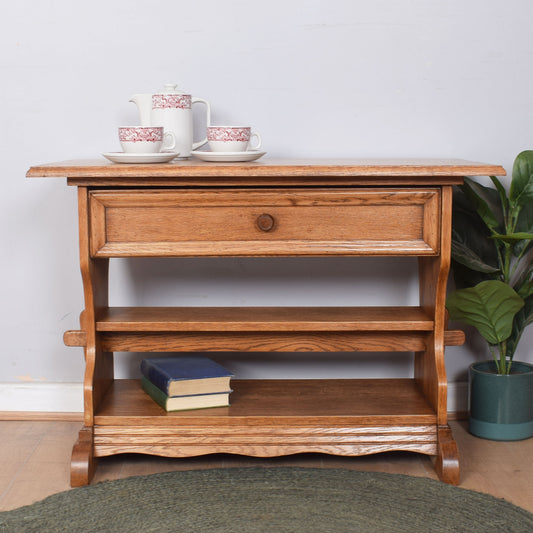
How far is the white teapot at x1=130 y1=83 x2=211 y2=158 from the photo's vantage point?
1.91m

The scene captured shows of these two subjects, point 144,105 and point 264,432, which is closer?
point 264,432

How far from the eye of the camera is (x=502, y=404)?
6.67ft

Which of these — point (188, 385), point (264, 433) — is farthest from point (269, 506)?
point (188, 385)

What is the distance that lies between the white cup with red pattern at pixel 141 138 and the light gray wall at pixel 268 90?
0.40 meters

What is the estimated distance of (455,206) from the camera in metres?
2.09

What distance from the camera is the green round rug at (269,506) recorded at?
157 centimetres

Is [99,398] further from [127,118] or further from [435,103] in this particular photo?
[435,103]

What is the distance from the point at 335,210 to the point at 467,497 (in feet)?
2.30

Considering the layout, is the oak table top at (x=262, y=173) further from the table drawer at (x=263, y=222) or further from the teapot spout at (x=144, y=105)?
the teapot spout at (x=144, y=105)

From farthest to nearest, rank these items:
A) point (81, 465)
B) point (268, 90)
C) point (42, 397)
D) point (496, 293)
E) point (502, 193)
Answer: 1. point (42, 397)
2. point (268, 90)
3. point (502, 193)
4. point (496, 293)
5. point (81, 465)

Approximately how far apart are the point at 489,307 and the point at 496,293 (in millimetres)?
48

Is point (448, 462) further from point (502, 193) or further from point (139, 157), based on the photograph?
point (139, 157)

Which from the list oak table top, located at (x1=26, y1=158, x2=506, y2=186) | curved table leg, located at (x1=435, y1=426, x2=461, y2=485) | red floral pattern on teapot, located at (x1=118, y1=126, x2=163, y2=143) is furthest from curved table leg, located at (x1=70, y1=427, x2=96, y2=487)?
curved table leg, located at (x1=435, y1=426, x2=461, y2=485)

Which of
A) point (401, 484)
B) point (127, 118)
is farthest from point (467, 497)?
point (127, 118)
